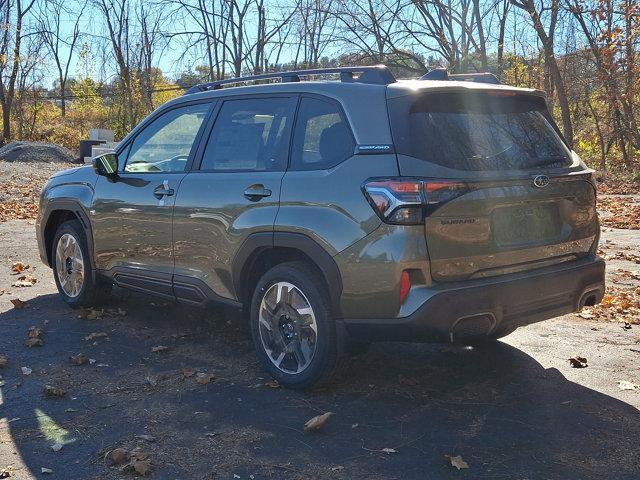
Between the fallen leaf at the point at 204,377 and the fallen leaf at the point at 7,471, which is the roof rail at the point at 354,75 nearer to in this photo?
the fallen leaf at the point at 204,377

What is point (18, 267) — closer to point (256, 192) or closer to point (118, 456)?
point (256, 192)

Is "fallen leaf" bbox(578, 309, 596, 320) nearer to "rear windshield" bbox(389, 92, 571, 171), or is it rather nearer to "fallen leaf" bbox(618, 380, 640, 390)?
"fallen leaf" bbox(618, 380, 640, 390)

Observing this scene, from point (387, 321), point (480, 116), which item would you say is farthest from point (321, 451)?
point (480, 116)

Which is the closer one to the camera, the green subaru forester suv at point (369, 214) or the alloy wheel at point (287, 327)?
the green subaru forester suv at point (369, 214)

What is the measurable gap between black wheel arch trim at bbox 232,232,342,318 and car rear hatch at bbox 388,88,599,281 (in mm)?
588

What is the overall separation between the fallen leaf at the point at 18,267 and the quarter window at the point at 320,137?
16.2 feet

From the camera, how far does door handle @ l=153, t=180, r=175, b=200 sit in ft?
17.6

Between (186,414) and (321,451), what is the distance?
0.92 m

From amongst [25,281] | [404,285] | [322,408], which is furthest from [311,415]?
[25,281]

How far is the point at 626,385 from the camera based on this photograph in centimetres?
461

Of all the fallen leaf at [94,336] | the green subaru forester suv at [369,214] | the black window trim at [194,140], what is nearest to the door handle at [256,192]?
the green subaru forester suv at [369,214]

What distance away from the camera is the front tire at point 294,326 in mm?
4352

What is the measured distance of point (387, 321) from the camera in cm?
403

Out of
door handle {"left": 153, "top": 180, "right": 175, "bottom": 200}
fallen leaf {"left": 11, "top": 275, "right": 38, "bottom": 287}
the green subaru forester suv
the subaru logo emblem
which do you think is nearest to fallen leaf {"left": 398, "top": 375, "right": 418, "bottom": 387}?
the green subaru forester suv
